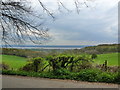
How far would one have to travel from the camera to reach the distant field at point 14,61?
12.1 metres

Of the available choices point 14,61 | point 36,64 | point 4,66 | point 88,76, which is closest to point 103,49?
point 36,64

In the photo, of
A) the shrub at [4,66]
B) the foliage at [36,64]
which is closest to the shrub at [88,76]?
the foliage at [36,64]

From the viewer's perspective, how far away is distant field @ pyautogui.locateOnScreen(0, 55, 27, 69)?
12080 mm

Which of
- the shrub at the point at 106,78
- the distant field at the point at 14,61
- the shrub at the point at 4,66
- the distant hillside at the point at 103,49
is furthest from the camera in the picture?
the distant hillside at the point at 103,49

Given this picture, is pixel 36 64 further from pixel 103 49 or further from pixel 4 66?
pixel 103 49

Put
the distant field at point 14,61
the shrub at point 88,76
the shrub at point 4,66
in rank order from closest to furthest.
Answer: the shrub at point 88,76 → the distant field at point 14,61 → the shrub at point 4,66

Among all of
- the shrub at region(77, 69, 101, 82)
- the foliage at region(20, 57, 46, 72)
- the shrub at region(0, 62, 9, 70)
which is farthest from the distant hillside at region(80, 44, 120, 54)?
the shrub at region(0, 62, 9, 70)

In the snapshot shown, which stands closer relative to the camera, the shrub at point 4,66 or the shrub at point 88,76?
the shrub at point 88,76

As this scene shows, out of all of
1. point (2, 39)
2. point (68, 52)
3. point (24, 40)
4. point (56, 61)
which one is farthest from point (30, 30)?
point (68, 52)

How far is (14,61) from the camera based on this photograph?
12.9 metres

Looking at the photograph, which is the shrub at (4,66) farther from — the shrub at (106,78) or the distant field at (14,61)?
the shrub at (106,78)

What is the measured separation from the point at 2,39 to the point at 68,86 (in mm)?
4446

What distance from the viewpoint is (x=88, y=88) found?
6.90 metres

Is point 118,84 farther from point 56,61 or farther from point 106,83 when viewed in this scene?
point 56,61
